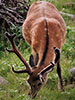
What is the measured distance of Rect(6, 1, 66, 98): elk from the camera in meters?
5.39

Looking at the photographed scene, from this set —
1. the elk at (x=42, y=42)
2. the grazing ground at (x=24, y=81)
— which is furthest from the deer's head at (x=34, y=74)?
the grazing ground at (x=24, y=81)

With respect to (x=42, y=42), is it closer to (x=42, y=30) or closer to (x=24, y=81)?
(x=42, y=30)

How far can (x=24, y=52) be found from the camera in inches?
311

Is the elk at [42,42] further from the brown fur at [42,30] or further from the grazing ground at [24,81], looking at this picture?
the grazing ground at [24,81]


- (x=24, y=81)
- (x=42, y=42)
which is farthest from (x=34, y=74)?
(x=24, y=81)

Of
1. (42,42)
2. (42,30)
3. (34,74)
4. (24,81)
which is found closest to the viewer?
(34,74)

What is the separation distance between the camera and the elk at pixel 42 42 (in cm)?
539

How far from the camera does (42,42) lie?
5.87 m

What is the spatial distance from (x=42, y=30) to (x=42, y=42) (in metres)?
0.36

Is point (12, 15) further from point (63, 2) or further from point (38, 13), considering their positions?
point (63, 2)

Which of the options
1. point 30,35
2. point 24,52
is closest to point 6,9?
point 24,52

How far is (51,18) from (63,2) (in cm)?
698

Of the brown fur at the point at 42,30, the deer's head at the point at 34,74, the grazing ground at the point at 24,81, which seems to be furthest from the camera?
the grazing ground at the point at 24,81

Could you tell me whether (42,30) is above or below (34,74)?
above
